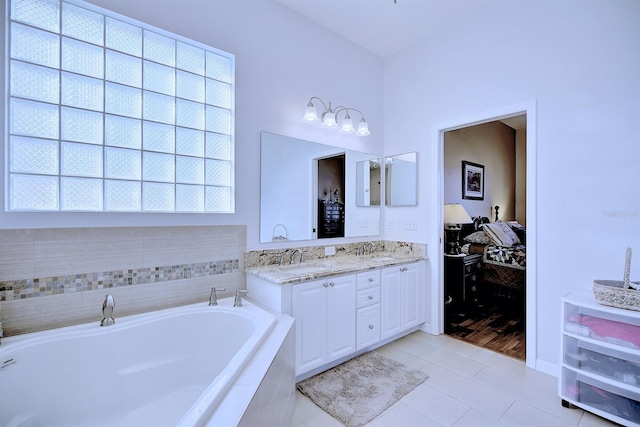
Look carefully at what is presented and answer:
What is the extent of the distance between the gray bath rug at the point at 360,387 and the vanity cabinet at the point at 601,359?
92 centimetres

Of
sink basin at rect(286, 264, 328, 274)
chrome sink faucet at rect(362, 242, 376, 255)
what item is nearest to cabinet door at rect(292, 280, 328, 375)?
sink basin at rect(286, 264, 328, 274)

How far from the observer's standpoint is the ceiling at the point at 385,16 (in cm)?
255

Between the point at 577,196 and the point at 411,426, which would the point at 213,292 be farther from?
the point at 577,196

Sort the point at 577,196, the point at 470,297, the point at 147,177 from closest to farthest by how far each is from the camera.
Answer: the point at 147,177 → the point at 577,196 → the point at 470,297

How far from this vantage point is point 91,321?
1.72 m

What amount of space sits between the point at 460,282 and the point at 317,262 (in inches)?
74.5

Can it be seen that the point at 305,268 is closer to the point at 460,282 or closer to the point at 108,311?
the point at 108,311

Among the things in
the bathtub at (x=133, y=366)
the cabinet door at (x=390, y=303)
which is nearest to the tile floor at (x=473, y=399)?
the cabinet door at (x=390, y=303)

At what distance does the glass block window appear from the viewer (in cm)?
157

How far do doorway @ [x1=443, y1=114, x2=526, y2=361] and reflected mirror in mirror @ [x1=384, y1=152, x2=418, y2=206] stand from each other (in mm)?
778

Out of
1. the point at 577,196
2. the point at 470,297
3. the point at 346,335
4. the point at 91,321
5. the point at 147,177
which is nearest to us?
the point at 91,321

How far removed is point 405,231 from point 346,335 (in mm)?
1434

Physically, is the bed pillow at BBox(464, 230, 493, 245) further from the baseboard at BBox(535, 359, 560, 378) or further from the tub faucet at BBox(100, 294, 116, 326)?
the tub faucet at BBox(100, 294, 116, 326)

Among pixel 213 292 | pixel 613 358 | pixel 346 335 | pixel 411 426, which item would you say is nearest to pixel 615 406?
pixel 613 358
